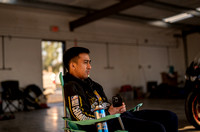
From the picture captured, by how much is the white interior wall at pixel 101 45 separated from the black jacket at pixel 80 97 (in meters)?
6.21

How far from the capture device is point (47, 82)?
40.3 feet

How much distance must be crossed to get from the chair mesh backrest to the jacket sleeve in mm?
5819

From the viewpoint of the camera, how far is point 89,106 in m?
1.63

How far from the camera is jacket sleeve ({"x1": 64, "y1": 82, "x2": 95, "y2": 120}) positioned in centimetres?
150

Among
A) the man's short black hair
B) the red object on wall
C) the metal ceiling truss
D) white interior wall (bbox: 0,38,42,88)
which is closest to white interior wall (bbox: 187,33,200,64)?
the metal ceiling truss

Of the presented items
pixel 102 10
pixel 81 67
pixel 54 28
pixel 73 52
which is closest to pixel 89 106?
pixel 81 67

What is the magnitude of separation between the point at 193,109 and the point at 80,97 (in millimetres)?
2115

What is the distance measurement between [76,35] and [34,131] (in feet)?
18.7

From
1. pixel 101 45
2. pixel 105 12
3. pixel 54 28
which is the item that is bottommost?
pixel 101 45

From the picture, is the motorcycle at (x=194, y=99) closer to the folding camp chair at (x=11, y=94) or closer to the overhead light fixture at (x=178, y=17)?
the folding camp chair at (x=11, y=94)

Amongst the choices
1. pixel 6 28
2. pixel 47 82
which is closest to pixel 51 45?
pixel 47 82

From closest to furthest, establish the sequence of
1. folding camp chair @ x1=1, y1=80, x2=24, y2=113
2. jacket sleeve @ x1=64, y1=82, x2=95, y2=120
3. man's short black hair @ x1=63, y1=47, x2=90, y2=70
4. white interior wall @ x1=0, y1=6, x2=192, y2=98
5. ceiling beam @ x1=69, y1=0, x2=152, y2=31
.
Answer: jacket sleeve @ x1=64, y1=82, x2=95, y2=120, man's short black hair @ x1=63, y1=47, x2=90, y2=70, ceiling beam @ x1=69, y1=0, x2=152, y2=31, folding camp chair @ x1=1, y1=80, x2=24, y2=113, white interior wall @ x1=0, y1=6, x2=192, y2=98

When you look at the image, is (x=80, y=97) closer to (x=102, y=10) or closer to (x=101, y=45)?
(x=102, y=10)

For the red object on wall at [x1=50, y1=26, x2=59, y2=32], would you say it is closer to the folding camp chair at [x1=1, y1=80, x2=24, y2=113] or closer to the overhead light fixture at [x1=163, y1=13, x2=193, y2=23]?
the folding camp chair at [x1=1, y1=80, x2=24, y2=113]
